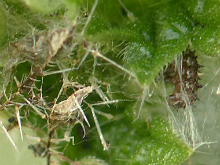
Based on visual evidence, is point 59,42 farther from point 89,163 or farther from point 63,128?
point 89,163

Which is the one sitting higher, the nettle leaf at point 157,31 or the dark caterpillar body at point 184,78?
the nettle leaf at point 157,31

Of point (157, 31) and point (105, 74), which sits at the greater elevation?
point (157, 31)

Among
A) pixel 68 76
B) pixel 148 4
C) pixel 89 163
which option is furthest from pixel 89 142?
pixel 148 4

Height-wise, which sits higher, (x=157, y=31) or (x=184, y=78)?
(x=157, y=31)

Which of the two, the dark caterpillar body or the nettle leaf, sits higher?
the nettle leaf
